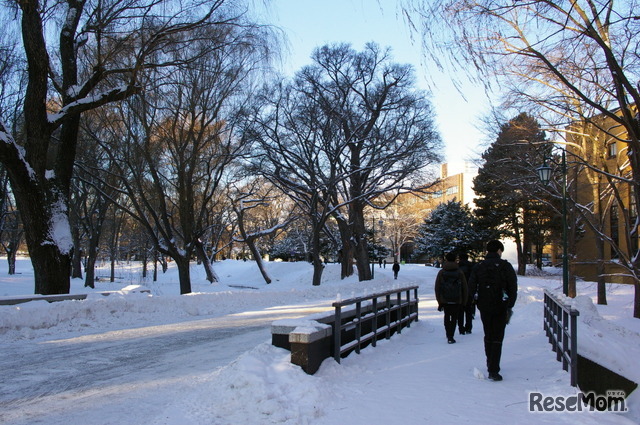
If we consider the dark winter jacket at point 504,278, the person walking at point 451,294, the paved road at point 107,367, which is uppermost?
the dark winter jacket at point 504,278

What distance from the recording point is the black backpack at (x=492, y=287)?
6410 mm

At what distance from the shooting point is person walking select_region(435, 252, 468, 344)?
9195 millimetres

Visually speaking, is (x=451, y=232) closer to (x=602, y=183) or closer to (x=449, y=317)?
(x=602, y=183)

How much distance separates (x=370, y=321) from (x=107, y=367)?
15.1 ft

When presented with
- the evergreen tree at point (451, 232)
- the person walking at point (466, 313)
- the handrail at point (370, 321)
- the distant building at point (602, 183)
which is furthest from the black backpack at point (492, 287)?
the evergreen tree at point (451, 232)

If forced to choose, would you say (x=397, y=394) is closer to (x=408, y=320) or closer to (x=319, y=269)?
(x=408, y=320)

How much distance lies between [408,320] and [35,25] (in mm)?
12548

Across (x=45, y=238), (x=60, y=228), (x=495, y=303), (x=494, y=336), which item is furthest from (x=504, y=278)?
(x=60, y=228)

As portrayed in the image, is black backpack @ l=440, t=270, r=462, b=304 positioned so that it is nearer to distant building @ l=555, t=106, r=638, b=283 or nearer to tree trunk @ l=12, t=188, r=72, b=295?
distant building @ l=555, t=106, r=638, b=283

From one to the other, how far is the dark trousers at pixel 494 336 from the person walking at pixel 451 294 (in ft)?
8.94

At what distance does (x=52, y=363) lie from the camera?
25.4ft

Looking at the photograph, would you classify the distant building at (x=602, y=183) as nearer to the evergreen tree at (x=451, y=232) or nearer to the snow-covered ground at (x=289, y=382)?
the snow-covered ground at (x=289, y=382)

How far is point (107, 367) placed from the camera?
24.6ft

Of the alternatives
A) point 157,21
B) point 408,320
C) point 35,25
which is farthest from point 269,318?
point 35,25
